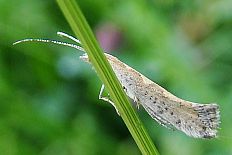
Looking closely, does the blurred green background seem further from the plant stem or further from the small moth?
the plant stem

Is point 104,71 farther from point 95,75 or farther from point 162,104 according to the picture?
point 95,75

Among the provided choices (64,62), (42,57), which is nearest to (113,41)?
(64,62)

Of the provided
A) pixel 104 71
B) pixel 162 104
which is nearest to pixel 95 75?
pixel 162 104

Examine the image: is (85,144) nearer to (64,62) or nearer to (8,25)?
(64,62)

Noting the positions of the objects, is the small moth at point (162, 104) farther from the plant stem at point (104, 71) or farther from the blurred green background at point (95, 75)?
the blurred green background at point (95, 75)

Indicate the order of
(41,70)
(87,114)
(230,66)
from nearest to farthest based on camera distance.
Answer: (230,66)
(87,114)
(41,70)

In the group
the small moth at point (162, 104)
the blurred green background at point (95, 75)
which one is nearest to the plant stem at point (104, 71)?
the small moth at point (162, 104)

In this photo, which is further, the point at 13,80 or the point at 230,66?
the point at 13,80
